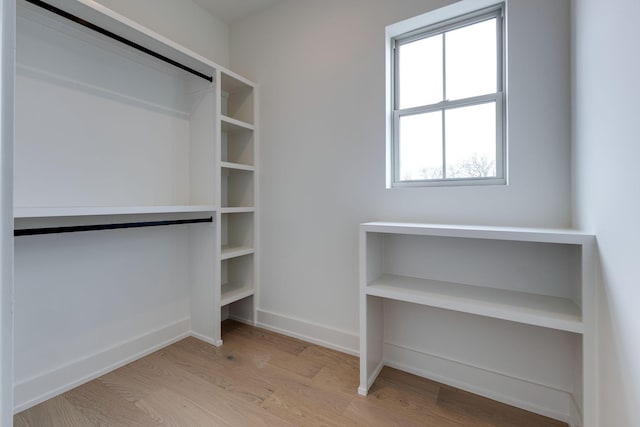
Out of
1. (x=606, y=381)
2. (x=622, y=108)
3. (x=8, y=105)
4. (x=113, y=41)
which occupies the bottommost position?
(x=606, y=381)

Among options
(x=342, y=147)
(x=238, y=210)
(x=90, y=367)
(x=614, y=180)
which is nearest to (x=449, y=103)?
(x=342, y=147)

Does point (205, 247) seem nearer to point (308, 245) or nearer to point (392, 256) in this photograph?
point (308, 245)

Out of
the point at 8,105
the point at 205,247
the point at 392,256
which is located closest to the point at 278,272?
the point at 205,247

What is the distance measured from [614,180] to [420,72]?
1.37 m

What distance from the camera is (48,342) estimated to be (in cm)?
161

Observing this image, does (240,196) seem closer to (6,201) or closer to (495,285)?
(495,285)

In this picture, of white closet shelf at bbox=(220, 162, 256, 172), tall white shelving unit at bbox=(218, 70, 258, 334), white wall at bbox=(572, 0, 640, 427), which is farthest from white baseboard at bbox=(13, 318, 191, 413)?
white wall at bbox=(572, 0, 640, 427)

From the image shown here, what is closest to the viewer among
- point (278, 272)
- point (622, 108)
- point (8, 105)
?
point (8, 105)

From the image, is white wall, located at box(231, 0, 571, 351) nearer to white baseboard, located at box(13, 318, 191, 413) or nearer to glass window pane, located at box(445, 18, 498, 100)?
glass window pane, located at box(445, 18, 498, 100)

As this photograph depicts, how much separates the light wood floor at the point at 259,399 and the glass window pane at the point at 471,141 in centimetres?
134

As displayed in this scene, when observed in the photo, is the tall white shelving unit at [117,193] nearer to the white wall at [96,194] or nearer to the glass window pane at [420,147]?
the white wall at [96,194]

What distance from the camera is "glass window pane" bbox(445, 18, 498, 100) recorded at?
1.74m

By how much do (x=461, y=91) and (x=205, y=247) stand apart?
216 centimetres

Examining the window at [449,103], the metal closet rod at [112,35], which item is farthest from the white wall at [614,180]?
the metal closet rod at [112,35]
